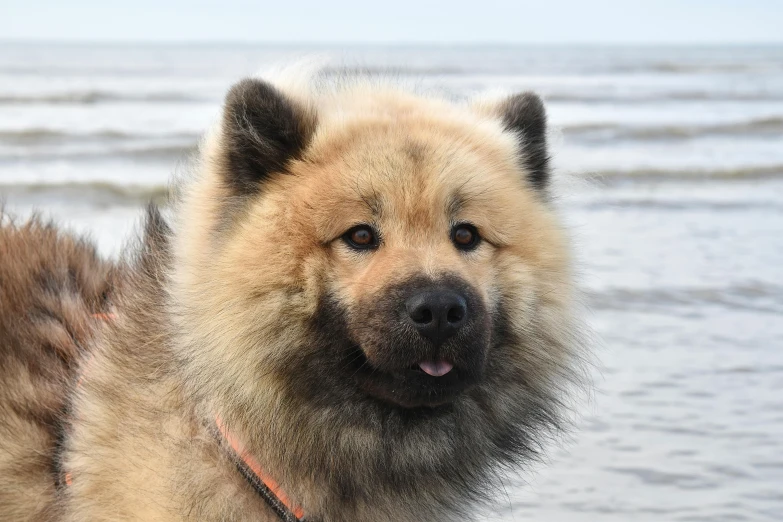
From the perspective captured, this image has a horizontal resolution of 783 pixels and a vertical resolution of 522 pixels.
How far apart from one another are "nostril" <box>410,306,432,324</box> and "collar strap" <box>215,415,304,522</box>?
24.5 inches

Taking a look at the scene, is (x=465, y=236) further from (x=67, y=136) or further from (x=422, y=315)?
(x=67, y=136)

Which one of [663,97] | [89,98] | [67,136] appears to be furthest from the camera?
[663,97]

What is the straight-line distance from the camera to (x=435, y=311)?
7.83ft

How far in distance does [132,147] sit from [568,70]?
23083 mm

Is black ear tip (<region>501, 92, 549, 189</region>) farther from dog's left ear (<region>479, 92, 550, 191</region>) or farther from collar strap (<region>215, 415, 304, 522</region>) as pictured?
collar strap (<region>215, 415, 304, 522</region>)

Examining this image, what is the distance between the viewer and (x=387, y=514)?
2.68 metres

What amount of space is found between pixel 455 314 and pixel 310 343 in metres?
0.44

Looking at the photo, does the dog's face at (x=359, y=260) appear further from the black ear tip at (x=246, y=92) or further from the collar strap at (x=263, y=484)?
the collar strap at (x=263, y=484)

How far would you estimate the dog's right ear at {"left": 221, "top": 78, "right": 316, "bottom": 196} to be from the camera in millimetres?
2633

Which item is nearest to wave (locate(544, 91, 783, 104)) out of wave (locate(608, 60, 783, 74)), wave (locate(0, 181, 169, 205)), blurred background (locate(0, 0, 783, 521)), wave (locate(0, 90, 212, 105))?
blurred background (locate(0, 0, 783, 521))

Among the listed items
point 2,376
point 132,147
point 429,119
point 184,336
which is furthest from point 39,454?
point 132,147

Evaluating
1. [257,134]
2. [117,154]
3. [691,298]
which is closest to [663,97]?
[117,154]

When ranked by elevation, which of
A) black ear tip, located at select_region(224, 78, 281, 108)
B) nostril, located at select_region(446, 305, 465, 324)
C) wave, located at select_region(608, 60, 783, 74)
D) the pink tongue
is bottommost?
wave, located at select_region(608, 60, 783, 74)

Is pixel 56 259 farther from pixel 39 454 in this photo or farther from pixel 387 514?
pixel 387 514
